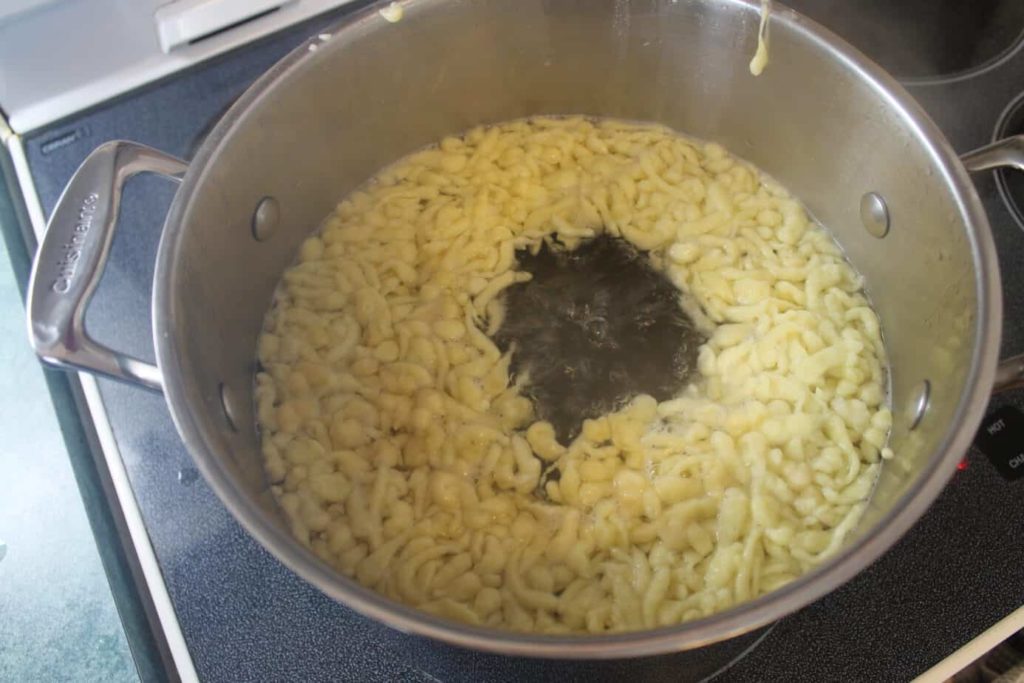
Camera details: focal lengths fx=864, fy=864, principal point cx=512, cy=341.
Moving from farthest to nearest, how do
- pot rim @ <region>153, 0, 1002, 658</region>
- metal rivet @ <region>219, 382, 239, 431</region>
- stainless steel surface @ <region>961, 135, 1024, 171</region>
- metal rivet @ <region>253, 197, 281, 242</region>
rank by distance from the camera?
metal rivet @ <region>253, 197, 281, 242</region>, metal rivet @ <region>219, 382, 239, 431</region>, stainless steel surface @ <region>961, 135, 1024, 171</region>, pot rim @ <region>153, 0, 1002, 658</region>

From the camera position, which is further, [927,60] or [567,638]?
[927,60]

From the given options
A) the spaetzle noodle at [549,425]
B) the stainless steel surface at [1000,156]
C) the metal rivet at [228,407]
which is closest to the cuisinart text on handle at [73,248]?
the metal rivet at [228,407]

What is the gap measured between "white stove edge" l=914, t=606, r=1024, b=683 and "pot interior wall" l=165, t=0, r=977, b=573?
171mm

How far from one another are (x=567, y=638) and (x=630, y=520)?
0.39 metres

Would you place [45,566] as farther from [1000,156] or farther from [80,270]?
[1000,156]

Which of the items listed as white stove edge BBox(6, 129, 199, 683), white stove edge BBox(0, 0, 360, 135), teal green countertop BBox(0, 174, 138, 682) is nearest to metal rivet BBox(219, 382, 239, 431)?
white stove edge BBox(6, 129, 199, 683)

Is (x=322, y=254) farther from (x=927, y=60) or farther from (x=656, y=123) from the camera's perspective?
(x=927, y=60)

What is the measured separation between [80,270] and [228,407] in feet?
0.94

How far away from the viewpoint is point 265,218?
125 centimetres

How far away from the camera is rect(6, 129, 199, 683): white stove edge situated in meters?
1.03

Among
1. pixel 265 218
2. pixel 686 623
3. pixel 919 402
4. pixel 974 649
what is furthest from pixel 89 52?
pixel 974 649

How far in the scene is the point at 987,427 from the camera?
1.10 meters

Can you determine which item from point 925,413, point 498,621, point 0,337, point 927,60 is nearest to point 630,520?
point 498,621

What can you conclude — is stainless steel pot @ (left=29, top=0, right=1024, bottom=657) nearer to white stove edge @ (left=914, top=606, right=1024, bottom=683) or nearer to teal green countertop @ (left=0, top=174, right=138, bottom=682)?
white stove edge @ (left=914, top=606, right=1024, bottom=683)
